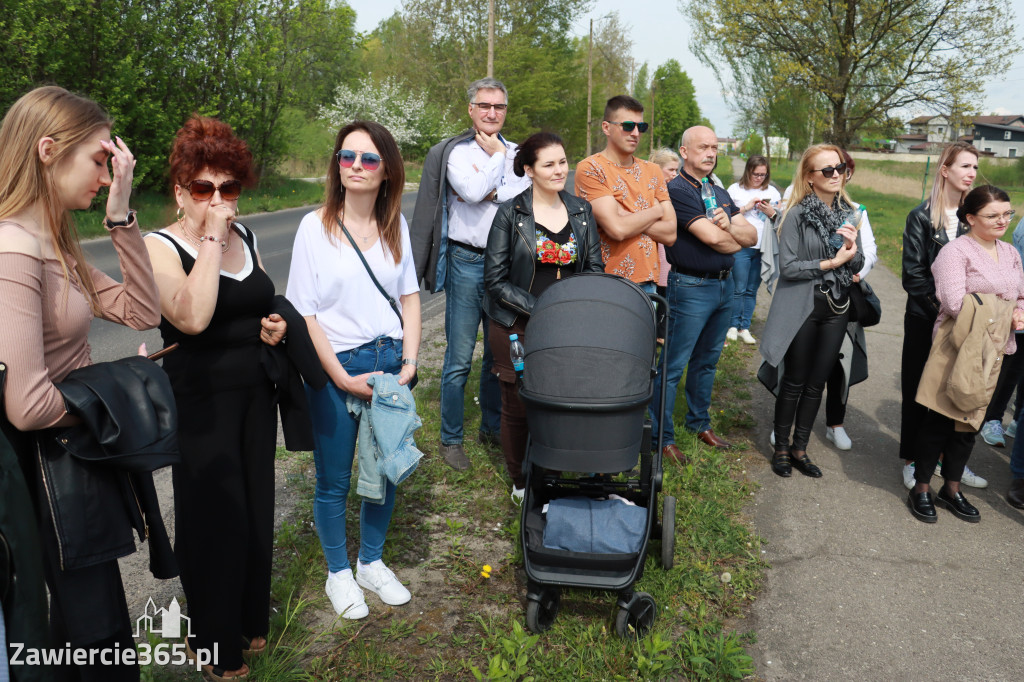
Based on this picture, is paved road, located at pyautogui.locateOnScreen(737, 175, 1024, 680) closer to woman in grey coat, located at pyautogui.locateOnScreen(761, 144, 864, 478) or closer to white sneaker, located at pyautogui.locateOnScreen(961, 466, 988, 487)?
white sneaker, located at pyautogui.locateOnScreen(961, 466, 988, 487)

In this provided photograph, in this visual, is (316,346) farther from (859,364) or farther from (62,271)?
(859,364)

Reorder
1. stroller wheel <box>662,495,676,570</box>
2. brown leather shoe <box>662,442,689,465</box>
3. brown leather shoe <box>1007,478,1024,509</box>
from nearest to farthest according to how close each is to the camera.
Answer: stroller wheel <box>662,495,676,570</box>
brown leather shoe <box>1007,478,1024,509</box>
brown leather shoe <box>662,442,689,465</box>

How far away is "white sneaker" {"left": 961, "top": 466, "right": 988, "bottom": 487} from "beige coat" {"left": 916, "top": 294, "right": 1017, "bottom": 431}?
84 centimetres

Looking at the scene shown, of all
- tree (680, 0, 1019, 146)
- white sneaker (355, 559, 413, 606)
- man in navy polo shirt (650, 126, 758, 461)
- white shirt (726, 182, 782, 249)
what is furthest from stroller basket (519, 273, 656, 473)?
tree (680, 0, 1019, 146)

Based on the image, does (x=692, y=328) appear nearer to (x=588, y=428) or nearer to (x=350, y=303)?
(x=588, y=428)

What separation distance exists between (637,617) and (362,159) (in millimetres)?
2380

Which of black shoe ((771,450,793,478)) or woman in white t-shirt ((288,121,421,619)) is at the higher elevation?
woman in white t-shirt ((288,121,421,619))

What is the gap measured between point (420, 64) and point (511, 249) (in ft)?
147

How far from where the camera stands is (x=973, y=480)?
16.6 ft

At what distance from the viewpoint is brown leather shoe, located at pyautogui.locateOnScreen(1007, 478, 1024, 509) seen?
15.6 ft

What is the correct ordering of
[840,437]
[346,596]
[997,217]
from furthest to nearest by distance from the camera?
[840,437] → [997,217] → [346,596]

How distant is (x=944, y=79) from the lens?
22500mm

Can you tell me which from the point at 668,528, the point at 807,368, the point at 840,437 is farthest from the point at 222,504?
the point at 840,437

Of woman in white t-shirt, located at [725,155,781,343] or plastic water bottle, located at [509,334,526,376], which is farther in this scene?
woman in white t-shirt, located at [725,155,781,343]
